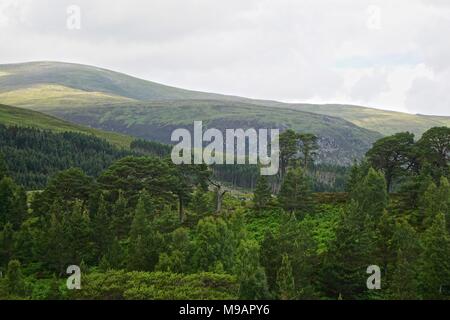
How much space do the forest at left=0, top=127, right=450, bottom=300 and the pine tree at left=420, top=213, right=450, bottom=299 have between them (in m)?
0.07

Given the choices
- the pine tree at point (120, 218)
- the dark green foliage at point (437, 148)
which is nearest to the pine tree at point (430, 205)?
the dark green foliage at point (437, 148)

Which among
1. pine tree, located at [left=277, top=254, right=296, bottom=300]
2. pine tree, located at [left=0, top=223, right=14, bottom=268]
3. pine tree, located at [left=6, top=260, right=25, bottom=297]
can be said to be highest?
pine tree, located at [left=277, top=254, right=296, bottom=300]

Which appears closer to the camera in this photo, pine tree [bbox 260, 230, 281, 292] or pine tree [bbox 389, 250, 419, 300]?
pine tree [bbox 389, 250, 419, 300]

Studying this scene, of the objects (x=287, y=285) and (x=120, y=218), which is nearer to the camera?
(x=287, y=285)

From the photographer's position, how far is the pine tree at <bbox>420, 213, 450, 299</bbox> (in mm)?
36312

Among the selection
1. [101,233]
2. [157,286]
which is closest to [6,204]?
[101,233]

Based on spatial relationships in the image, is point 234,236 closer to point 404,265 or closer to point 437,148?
point 404,265

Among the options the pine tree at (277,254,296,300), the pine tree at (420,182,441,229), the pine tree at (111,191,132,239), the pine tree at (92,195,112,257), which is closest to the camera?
the pine tree at (277,254,296,300)

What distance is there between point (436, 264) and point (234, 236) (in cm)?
2285

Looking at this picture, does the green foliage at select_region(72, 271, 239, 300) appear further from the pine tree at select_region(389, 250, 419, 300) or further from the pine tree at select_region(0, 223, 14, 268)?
the pine tree at select_region(0, 223, 14, 268)

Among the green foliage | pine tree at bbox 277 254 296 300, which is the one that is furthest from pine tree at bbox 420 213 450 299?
the green foliage

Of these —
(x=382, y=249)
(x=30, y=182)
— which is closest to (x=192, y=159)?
(x=382, y=249)

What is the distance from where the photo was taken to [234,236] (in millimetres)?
54562

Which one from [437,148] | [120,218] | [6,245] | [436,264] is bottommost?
[6,245]
